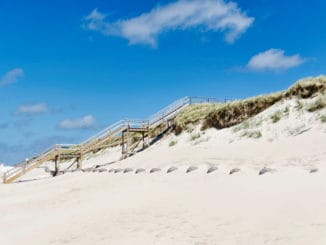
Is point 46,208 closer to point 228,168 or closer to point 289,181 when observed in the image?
point 228,168

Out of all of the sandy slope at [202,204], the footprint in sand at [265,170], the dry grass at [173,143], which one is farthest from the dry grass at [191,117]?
the footprint in sand at [265,170]

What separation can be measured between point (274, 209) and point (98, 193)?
23.6 ft

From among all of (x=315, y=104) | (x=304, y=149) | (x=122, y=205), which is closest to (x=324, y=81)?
(x=315, y=104)

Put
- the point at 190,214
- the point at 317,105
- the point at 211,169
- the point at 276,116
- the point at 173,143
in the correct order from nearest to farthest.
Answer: the point at 190,214 < the point at 211,169 < the point at 317,105 < the point at 276,116 < the point at 173,143

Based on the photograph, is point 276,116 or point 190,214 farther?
point 276,116

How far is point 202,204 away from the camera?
396 inches

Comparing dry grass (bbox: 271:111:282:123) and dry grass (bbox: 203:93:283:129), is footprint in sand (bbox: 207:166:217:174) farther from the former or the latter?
dry grass (bbox: 203:93:283:129)

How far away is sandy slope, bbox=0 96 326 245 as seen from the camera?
26.1 feet

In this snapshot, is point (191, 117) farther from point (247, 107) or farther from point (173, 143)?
point (247, 107)

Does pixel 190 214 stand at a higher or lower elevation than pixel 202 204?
lower

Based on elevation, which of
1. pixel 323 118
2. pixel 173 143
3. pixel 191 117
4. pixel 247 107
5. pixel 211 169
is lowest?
pixel 211 169

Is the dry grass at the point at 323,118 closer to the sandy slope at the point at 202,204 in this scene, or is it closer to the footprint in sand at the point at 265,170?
the sandy slope at the point at 202,204

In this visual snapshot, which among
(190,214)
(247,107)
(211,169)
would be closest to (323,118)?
(211,169)

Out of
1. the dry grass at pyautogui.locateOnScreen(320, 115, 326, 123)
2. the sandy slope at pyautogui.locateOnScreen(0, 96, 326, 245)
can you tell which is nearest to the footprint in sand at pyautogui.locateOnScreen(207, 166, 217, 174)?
the sandy slope at pyautogui.locateOnScreen(0, 96, 326, 245)
